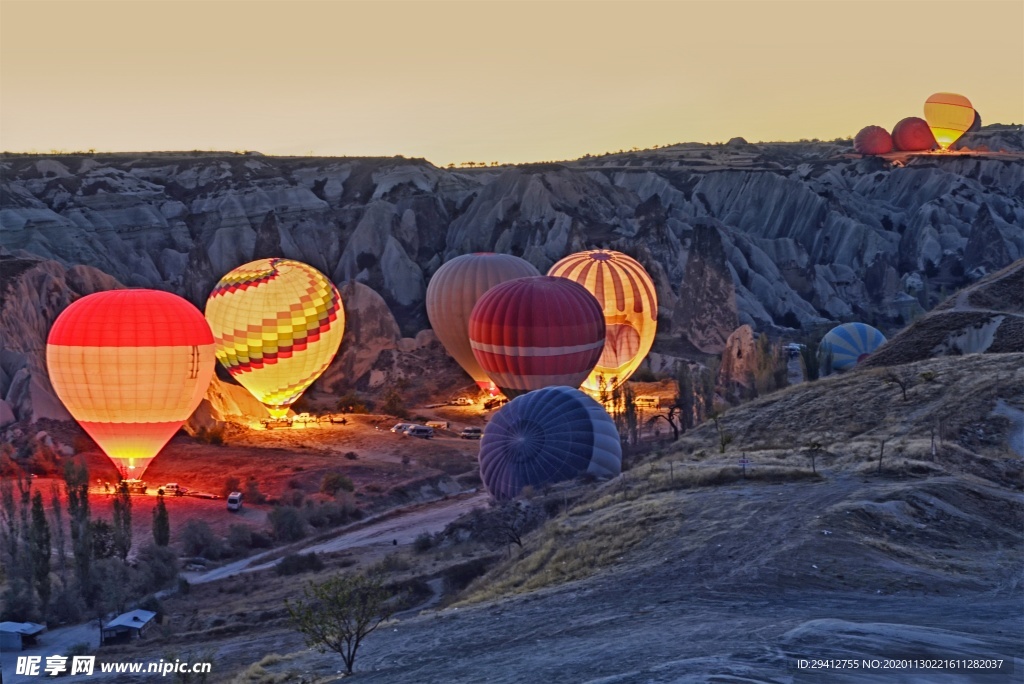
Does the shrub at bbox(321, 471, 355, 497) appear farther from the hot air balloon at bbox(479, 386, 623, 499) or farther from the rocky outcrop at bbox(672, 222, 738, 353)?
the rocky outcrop at bbox(672, 222, 738, 353)

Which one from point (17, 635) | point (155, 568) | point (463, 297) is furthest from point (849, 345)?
point (17, 635)

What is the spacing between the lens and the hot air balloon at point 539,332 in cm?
3562

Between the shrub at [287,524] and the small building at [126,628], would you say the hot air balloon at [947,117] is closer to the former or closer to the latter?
the shrub at [287,524]

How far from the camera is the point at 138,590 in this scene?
23.0 meters

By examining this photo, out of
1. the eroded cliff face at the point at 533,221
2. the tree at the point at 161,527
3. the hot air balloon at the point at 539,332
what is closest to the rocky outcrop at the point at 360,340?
the eroded cliff face at the point at 533,221

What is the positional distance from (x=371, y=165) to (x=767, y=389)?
170ft

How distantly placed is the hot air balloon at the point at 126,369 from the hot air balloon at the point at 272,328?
17.4 ft

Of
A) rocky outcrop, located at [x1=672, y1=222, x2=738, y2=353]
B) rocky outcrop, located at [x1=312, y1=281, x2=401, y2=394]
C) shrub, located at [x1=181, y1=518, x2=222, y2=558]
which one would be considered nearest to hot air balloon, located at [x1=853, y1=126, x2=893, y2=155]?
rocky outcrop, located at [x1=672, y1=222, x2=738, y2=353]

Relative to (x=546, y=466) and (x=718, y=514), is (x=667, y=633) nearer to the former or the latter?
(x=718, y=514)

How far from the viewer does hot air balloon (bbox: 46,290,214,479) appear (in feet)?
101

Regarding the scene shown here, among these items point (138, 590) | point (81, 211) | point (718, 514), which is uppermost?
point (81, 211)

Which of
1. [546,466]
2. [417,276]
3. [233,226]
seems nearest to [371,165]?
[233,226]

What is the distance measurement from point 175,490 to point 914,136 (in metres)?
76.9

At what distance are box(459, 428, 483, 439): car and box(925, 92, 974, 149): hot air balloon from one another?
2736 inches
